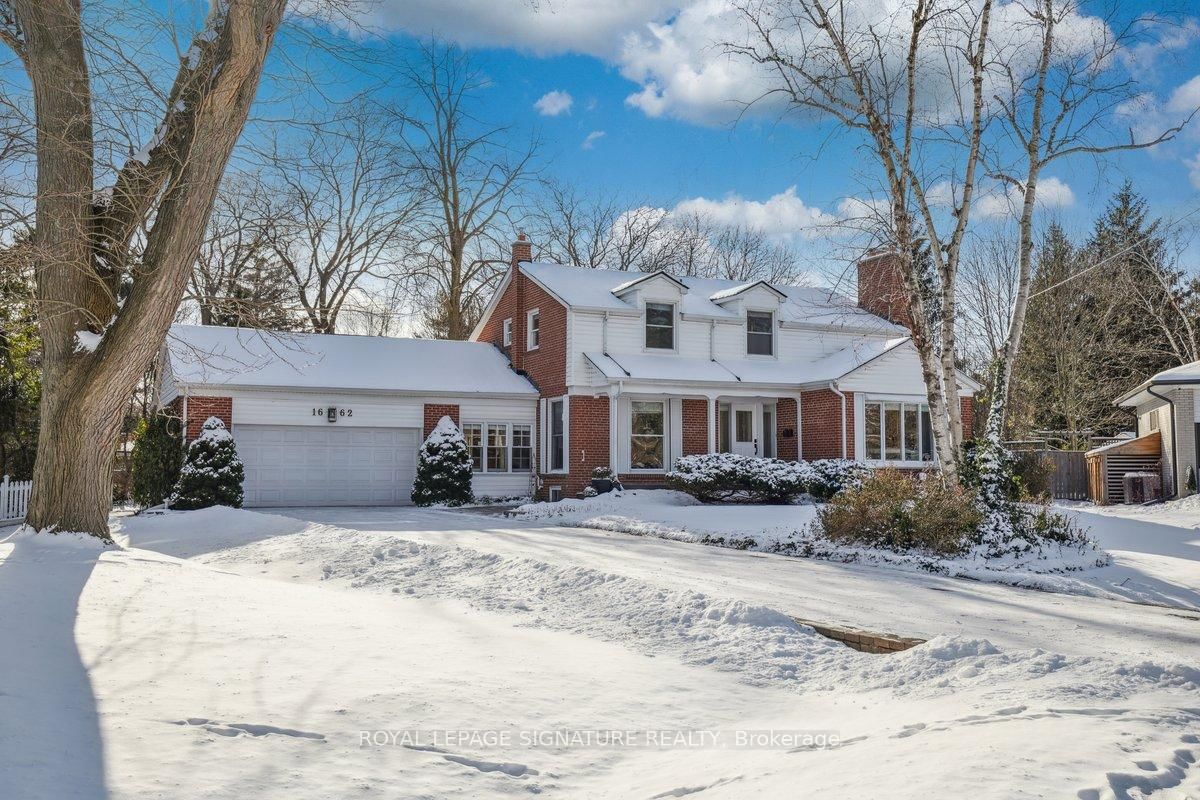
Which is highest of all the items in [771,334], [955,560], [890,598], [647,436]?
[771,334]

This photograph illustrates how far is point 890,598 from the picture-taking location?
9336 mm

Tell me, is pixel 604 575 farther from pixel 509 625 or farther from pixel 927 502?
pixel 927 502

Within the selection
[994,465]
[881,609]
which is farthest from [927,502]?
[881,609]

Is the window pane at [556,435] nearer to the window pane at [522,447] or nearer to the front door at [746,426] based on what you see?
the window pane at [522,447]

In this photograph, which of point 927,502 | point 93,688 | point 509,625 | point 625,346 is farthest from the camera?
point 625,346

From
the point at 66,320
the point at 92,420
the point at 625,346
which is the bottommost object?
the point at 92,420

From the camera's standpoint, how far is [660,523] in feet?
56.9

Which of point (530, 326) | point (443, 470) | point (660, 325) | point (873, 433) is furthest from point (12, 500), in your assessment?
point (873, 433)

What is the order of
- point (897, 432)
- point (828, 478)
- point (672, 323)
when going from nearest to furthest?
point (828, 478), point (897, 432), point (672, 323)

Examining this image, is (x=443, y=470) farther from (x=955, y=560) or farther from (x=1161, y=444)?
(x=1161, y=444)

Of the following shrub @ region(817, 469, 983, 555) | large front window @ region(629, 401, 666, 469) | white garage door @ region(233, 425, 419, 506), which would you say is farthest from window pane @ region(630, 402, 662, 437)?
shrub @ region(817, 469, 983, 555)

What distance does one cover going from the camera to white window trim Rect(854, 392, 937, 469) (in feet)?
81.1

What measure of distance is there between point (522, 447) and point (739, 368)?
6515mm

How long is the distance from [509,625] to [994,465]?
875 cm
